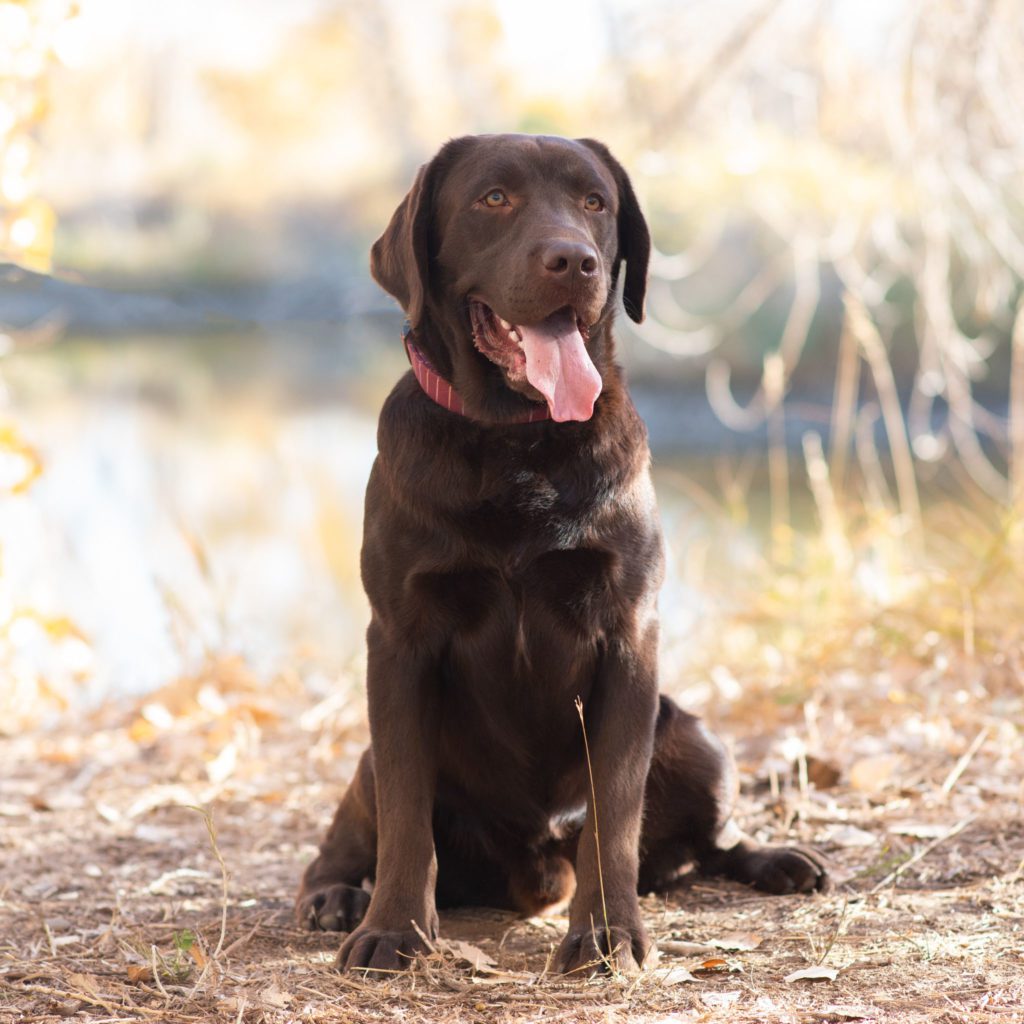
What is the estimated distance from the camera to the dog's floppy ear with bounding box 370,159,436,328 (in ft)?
9.01

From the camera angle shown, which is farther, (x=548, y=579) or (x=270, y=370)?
(x=270, y=370)

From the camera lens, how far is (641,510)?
2.67m

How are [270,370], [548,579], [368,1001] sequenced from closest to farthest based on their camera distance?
[368,1001]
[548,579]
[270,370]

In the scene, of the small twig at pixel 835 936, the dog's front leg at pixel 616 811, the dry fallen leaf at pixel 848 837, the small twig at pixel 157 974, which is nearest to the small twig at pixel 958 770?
the dry fallen leaf at pixel 848 837

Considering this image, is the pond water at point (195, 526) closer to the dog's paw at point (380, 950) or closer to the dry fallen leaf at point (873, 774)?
the dry fallen leaf at point (873, 774)

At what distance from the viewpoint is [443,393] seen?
8.82 ft

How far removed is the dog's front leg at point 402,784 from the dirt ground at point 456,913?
119mm

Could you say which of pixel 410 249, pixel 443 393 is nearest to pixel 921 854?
pixel 443 393

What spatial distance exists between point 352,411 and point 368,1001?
40.7ft

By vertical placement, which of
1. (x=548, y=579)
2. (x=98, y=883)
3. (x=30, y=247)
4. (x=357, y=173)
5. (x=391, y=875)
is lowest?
(x=98, y=883)

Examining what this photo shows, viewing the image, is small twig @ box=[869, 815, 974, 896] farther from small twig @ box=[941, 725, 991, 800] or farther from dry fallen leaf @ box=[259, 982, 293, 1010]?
dry fallen leaf @ box=[259, 982, 293, 1010]

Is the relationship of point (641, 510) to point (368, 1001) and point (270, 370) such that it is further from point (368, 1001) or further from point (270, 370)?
point (270, 370)

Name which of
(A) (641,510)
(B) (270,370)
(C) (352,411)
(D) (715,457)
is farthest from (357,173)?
(A) (641,510)

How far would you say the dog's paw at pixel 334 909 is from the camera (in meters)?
2.85
